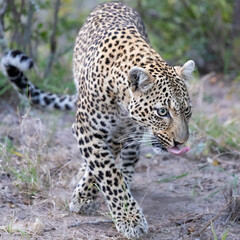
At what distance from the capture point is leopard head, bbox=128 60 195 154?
14.6ft

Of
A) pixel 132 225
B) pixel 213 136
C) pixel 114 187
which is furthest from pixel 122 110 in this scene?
pixel 213 136

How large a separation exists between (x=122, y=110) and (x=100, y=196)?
1.49 meters

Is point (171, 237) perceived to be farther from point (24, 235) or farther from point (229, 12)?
point (229, 12)

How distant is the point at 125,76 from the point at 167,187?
2.18m

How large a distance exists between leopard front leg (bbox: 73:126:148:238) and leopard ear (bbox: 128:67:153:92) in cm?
70

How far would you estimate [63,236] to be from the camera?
4543 millimetres

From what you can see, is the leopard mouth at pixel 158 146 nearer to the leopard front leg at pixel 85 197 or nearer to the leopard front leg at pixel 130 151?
the leopard front leg at pixel 130 151

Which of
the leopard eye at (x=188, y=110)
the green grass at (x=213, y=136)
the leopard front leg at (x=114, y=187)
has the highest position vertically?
the leopard eye at (x=188, y=110)

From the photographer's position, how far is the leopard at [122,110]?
4504 mm

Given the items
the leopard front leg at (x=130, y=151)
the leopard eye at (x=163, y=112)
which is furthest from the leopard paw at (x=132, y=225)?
the leopard eye at (x=163, y=112)

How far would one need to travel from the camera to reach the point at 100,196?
5953 mm

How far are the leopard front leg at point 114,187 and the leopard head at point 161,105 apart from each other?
21.3 inches

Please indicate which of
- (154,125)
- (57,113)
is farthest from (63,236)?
(57,113)

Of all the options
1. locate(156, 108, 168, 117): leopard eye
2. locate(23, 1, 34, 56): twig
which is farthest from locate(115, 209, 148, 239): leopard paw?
locate(23, 1, 34, 56): twig
